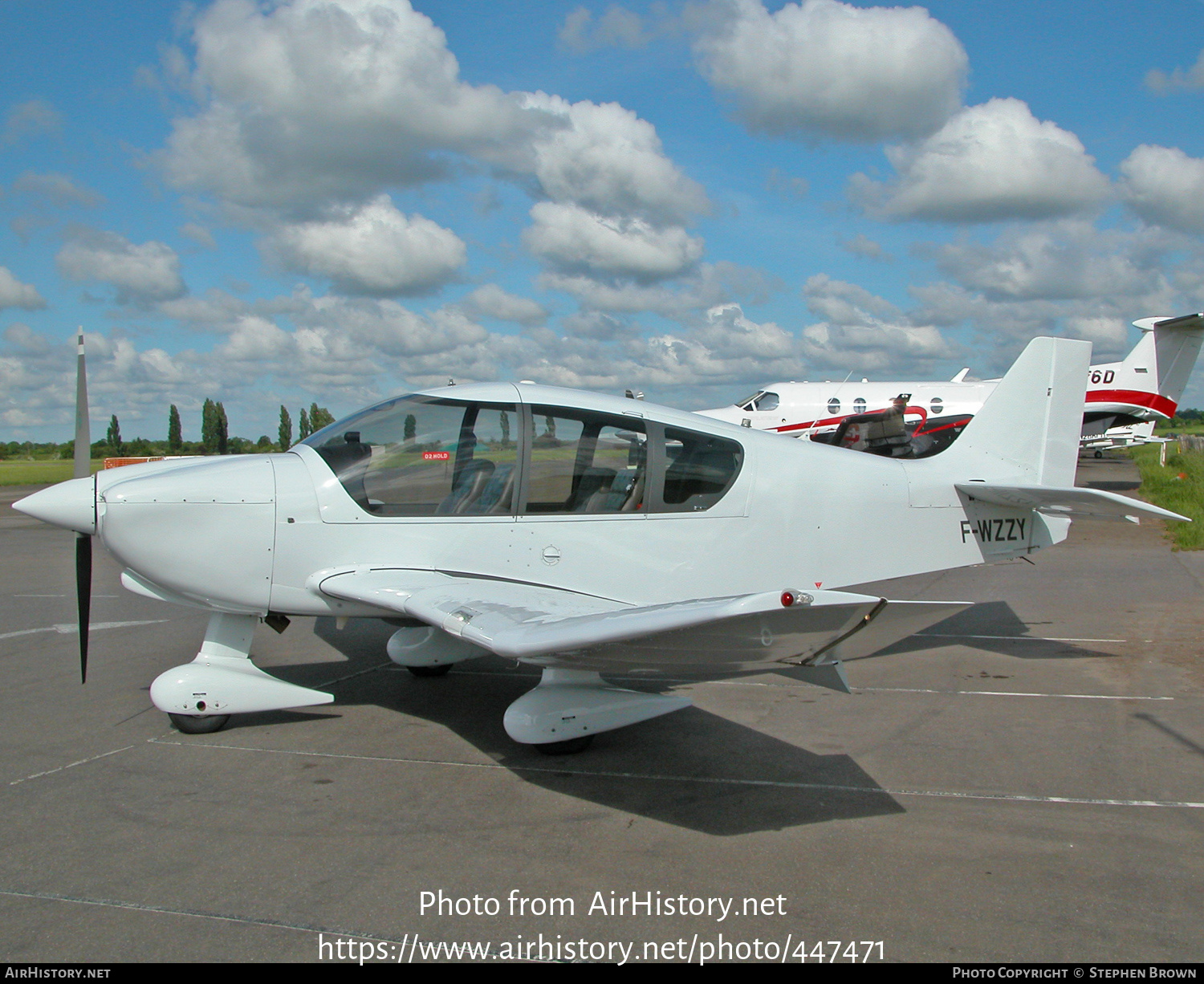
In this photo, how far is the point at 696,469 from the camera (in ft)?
18.6

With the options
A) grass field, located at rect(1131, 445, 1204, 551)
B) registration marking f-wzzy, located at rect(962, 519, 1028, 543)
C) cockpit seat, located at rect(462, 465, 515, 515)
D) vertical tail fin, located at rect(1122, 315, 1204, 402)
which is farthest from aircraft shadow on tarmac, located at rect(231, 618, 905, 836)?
vertical tail fin, located at rect(1122, 315, 1204, 402)

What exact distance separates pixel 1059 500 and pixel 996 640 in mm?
2113

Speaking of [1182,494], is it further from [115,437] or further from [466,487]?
[115,437]

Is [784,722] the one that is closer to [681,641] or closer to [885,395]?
[681,641]

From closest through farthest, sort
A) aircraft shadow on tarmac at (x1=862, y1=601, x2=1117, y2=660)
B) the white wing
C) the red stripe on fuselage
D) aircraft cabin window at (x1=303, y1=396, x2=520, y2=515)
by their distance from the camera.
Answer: the white wing → aircraft cabin window at (x1=303, y1=396, x2=520, y2=515) → aircraft shadow on tarmac at (x1=862, y1=601, x2=1117, y2=660) → the red stripe on fuselage

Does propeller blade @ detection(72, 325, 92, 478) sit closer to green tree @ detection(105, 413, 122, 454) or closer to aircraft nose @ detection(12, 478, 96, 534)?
aircraft nose @ detection(12, 478, 96, 534)

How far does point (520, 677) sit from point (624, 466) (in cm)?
213

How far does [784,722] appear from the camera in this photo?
17.8 feet

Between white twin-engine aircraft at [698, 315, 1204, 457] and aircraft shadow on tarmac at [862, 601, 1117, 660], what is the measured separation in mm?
11299

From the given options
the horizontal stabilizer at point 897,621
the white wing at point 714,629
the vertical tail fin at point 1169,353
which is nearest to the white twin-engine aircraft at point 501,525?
the white wing at point 714,629

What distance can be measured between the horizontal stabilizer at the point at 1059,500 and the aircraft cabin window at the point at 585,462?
274 cm

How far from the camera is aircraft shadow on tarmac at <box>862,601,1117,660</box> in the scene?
23.8ft

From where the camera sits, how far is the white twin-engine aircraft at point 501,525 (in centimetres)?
484

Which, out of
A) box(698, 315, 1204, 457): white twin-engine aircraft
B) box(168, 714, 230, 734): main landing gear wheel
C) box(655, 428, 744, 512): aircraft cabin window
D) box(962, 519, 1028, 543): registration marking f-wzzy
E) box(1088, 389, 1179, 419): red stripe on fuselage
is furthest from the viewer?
box(1088, 389, 1179, 419): red stripe on fuselage
